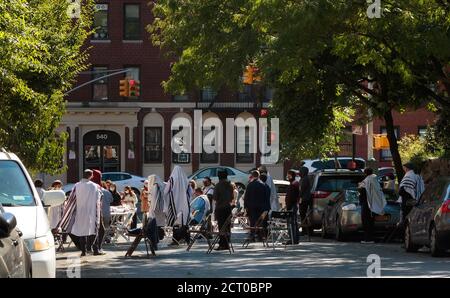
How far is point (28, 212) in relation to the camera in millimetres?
11922

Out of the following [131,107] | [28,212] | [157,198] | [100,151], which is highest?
[131,107]

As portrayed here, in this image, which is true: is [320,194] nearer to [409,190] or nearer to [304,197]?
[304,197]

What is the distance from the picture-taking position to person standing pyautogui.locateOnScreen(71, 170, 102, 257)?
21.2m

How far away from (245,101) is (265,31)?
35.2 metres

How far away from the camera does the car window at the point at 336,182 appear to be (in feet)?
95.9

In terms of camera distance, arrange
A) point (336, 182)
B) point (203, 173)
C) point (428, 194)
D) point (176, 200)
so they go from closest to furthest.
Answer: point (428, 194) < point (176, 200) < point (336, 182) < point (203, 173)

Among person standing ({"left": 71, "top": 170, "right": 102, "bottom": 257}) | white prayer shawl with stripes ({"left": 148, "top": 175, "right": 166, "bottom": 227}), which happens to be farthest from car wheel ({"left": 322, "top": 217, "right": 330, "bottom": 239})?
person standing ({"left": 71, "top": 170, "right": 102, "bottom": 257})

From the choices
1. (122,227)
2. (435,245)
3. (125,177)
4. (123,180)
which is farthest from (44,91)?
(125,177)

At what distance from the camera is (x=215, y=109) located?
6116cm

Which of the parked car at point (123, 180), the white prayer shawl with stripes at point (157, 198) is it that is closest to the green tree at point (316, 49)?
the white prayer shawl with stripes at point (157, 198)

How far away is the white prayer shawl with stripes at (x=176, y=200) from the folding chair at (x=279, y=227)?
2025 mm

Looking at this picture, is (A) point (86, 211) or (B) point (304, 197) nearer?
(A) point (86, 211)

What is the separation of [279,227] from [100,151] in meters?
37.6
